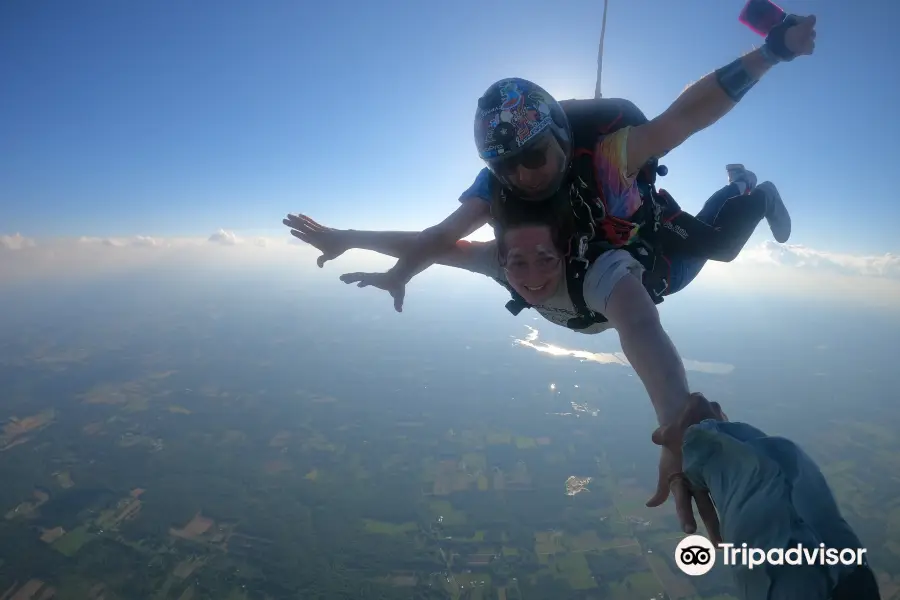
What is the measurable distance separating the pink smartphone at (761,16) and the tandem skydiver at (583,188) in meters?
0.16

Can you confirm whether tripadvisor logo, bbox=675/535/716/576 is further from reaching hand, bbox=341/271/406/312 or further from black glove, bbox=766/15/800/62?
black glove, bbox=766/15/800/62

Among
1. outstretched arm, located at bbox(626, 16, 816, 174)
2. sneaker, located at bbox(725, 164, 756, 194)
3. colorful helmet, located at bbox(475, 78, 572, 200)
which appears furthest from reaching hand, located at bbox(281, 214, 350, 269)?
sneaker, located at bbox(725, 164, 756, 194)

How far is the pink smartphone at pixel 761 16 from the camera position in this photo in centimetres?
225

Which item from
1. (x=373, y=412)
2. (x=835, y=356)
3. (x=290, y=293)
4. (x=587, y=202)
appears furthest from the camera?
(x=290, y=293)

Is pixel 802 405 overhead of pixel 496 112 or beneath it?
beneath

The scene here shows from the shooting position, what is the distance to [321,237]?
2973 millimetres

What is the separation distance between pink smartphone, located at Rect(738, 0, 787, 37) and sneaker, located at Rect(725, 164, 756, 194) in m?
1.94

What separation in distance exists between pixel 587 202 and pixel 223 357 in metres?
106

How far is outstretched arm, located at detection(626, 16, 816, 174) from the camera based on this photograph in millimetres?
2047

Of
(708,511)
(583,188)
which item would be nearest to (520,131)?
(583,188)

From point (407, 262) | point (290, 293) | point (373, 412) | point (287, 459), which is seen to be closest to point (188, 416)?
point (287, 459)

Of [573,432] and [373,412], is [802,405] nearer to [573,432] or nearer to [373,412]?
[573,432]

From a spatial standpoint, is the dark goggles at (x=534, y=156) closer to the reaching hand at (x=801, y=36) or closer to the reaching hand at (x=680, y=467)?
the reaching hand at (x=801, y=36)

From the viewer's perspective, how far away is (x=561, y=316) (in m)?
2.78
